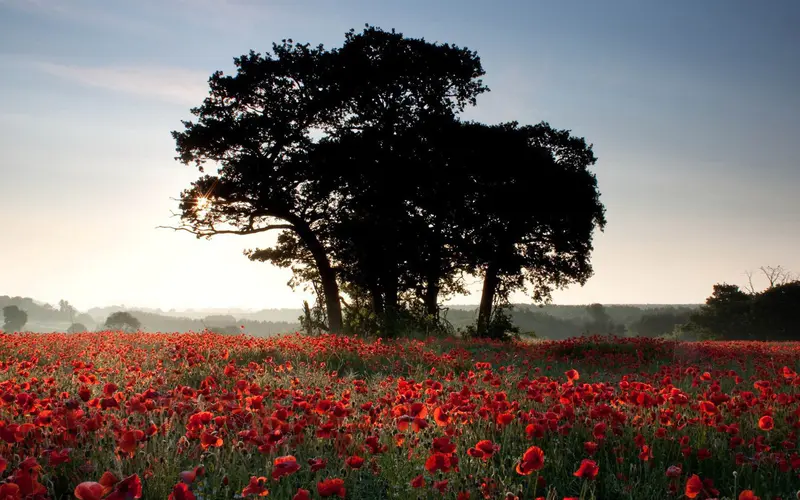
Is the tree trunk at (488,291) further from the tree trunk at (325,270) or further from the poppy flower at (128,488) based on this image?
the poppy flower at (128,488)

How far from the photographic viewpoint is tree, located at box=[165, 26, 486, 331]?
19844mm

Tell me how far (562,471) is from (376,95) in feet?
59.2

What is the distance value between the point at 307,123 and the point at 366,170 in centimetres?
324

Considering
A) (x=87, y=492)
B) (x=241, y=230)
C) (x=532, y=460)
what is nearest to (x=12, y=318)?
(x=241, y=230)

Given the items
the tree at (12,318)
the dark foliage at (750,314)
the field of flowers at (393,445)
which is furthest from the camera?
the tree at (12,318)

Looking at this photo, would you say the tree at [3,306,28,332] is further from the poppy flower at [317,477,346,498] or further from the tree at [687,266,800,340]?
the poppy flower at [317,477,346,498]

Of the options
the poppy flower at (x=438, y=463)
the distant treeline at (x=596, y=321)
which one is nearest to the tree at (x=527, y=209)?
the poppy flower at (x=438, y=463)

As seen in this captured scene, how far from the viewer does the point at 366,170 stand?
63.9 ft

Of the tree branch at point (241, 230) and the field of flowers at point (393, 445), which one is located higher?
the tree branch at point (241, 230)

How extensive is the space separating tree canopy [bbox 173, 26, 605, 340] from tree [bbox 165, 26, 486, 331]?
4cm

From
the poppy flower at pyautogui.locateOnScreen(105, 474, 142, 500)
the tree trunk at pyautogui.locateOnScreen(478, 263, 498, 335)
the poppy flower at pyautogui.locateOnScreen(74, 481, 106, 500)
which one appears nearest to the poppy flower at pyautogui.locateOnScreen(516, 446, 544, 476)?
the poppy flower at pyautogui.locateOnScreen(105, 474, 142, 500)

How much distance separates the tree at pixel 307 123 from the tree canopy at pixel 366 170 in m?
0.04

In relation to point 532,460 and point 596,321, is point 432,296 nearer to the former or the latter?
point 532,460

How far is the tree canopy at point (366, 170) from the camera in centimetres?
1959
